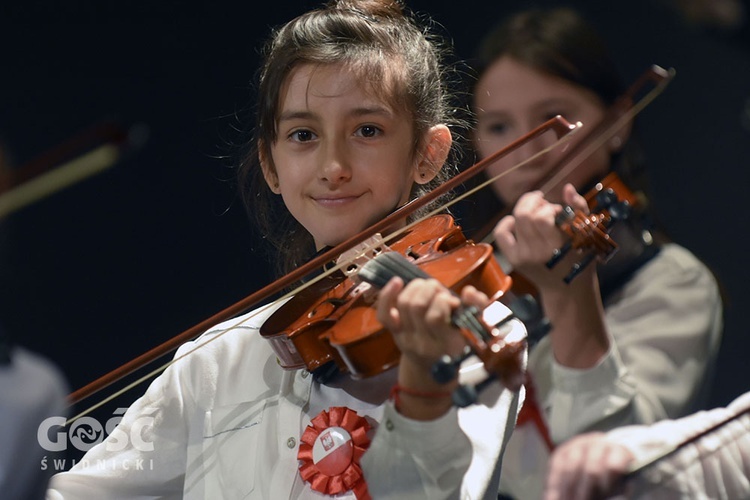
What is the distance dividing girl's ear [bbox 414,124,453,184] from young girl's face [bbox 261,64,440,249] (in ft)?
0.04

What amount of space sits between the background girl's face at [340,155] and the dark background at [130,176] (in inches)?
9.4

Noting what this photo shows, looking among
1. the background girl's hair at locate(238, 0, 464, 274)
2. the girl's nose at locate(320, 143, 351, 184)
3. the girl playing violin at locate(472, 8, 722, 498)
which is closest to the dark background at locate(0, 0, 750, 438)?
the background girl's hair at locate(238, 0, 464, 274)

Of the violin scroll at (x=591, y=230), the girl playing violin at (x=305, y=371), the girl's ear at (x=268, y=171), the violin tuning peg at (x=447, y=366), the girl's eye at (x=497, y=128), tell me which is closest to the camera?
the violin tuning peg at (x=447, y=366)

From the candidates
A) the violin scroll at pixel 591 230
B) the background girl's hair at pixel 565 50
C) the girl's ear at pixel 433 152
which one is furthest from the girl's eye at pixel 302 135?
the violin scroll at pixel 591 230

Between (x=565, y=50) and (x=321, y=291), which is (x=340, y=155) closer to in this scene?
(x=321, y=291)

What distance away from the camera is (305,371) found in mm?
1433

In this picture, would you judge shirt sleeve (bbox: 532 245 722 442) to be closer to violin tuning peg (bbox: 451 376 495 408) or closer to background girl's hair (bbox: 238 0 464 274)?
violin tuning peg (bbox: 451 376 495 408)

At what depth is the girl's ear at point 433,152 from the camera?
1.54 meters

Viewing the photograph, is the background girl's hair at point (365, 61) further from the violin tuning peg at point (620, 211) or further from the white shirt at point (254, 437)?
the violin tuning peg at point (620, 211)

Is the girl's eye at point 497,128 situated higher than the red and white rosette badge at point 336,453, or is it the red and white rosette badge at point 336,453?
the girl's eye at point 497,128

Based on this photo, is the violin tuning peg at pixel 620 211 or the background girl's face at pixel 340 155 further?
the background girl's face at pixel 340 155

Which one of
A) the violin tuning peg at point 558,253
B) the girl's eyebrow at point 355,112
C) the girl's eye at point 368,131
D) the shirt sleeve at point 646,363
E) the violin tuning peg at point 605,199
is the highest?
the girl's eyebrow at point 355,112

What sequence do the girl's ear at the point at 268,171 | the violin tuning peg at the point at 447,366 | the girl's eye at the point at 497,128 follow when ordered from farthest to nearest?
the girl's ear at the point at 268,171 < the girl's eye at the point at 497,128 < the violin tuning peg at the point at 447,366

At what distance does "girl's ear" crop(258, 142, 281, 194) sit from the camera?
1.59 meters
